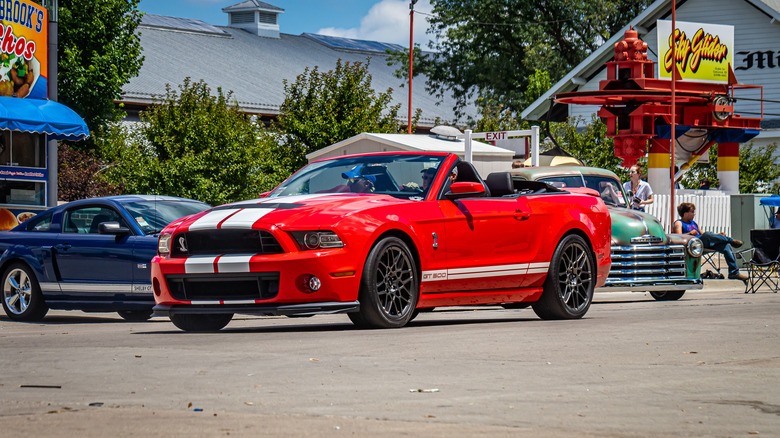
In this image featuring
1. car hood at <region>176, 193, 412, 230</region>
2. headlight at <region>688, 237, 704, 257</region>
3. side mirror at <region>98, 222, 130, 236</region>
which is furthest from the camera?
headlight at <region>688, 237, 704, 257</region>

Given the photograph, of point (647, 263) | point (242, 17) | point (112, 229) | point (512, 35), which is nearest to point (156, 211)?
point (112, 229)

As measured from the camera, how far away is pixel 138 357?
26.3 feet

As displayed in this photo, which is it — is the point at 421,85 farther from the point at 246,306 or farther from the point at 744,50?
the point at 246,306

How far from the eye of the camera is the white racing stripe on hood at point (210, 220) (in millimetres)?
9859

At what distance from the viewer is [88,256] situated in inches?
544

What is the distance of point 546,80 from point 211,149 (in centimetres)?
2515

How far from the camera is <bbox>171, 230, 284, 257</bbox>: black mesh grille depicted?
9633mm

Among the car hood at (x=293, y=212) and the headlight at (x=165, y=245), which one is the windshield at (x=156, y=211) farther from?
the car hood at (x=293, y=212)

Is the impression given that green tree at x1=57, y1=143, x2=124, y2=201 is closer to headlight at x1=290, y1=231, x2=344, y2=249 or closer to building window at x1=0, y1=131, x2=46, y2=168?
building window at x1=0, y1=131, x2=46, y2=168

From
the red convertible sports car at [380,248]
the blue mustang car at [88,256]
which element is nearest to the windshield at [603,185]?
the red convertible sports car at [380,248]

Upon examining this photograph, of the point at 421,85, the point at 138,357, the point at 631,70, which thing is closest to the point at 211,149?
the point at 631,70

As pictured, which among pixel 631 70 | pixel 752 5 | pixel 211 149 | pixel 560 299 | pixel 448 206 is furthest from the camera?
pixel 752 5

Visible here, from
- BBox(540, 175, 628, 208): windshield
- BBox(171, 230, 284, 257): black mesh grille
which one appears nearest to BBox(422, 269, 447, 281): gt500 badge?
BBox(171, 230, 284, 257): black mesh grille

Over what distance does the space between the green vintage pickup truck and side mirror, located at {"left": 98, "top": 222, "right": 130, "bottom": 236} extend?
5.47 metres
